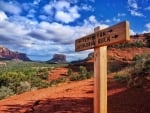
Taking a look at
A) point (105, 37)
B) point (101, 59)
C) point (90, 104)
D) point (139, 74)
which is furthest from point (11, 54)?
point (105, 37)

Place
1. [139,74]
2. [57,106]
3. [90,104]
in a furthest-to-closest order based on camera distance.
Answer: [139,74], [57,106], [90,104]

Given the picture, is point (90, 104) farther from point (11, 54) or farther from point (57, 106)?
point (11, 54)

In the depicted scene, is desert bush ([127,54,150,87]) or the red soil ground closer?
the red soil ground

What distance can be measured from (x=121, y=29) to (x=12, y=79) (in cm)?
1984

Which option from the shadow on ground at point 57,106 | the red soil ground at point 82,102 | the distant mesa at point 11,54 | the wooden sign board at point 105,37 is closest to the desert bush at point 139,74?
the red soil ground at point 82,102

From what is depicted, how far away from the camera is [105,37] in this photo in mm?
4574

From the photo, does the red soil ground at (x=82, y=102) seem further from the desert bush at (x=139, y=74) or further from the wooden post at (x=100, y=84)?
the wooden post at (x=100, y=84)

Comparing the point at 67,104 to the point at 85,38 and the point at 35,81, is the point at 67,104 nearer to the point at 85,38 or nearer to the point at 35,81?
the point at 85,38

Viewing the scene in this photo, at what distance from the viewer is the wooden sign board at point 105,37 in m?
4.15

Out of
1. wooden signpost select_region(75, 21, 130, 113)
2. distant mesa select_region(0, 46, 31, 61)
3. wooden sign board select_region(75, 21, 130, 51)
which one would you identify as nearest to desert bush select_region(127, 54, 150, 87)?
wooden sign board select_region(75, 21, 130, 51)

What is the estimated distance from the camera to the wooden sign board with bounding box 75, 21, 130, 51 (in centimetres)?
415

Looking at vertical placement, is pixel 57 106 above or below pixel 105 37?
below

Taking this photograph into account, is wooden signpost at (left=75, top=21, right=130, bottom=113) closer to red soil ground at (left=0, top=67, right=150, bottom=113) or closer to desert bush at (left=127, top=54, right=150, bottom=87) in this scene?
red soil ground at (left=0, top=67, right=150, bottom=113)

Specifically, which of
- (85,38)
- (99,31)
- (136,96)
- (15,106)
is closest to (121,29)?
(99,31)
